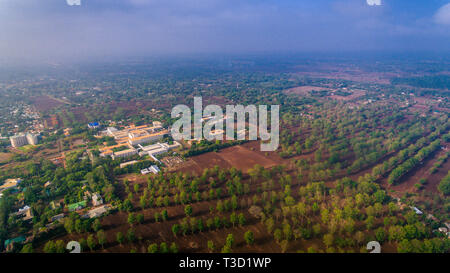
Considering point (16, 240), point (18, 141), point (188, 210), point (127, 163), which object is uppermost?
point (18, 141)

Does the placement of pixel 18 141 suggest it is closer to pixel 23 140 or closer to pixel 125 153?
pixel 23 140

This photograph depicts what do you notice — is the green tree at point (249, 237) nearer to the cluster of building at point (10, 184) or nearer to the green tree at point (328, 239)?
the green tree at point (328, 239)

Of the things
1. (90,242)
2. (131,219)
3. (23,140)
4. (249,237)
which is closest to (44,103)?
(23,140)

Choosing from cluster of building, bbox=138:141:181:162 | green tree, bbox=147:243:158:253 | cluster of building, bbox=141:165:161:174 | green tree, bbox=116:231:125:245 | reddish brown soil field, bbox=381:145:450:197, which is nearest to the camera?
green tree, bbox=147:243:158:253

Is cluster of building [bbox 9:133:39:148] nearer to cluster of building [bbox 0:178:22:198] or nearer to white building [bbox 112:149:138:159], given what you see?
cluster of building [bbox 0:178:22:198]

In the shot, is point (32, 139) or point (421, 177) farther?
point (32, 139)

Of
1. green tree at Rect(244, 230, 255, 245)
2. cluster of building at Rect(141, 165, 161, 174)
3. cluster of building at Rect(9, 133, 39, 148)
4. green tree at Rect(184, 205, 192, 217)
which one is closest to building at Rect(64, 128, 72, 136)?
cluster of building at Rect(9, 133, 39, 148)

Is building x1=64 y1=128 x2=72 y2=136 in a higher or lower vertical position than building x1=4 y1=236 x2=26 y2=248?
higher

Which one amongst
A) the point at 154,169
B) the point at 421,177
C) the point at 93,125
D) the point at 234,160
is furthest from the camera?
the point at 93,125
